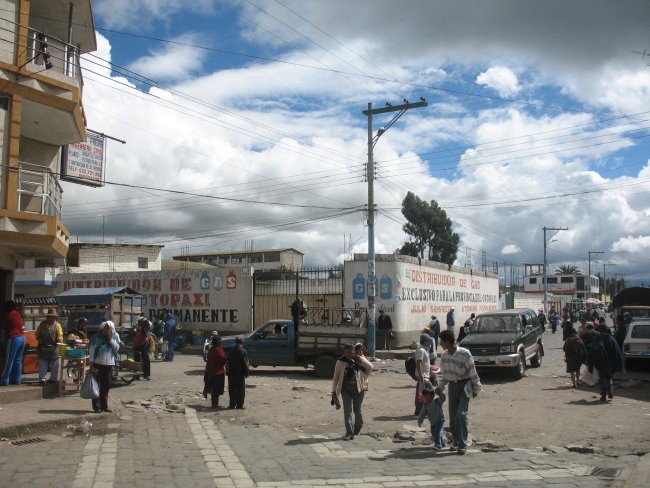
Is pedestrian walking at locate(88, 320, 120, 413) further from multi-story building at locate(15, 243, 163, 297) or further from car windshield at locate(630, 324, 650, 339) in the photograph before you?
multi-story building at locate(15, 243, 163, 297)

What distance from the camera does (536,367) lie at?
18.8 meters

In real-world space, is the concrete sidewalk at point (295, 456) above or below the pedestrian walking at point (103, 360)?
below

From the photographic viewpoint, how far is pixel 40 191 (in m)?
13.5

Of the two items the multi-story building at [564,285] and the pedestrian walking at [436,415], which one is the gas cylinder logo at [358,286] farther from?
the multi-story building at [564,285]


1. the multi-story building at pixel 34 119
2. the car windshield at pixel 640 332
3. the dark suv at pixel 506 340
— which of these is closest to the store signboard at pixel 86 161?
the multi-story building at pixel 34 119

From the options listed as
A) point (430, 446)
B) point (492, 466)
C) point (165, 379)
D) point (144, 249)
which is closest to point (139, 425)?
point (430, 446)

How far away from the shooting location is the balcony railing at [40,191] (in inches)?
489

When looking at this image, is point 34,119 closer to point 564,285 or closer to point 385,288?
point 385,288

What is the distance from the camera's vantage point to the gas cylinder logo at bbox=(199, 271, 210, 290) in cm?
2705

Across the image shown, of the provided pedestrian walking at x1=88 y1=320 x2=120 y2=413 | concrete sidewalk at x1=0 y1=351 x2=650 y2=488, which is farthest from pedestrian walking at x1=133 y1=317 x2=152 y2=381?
pedestrian walking at x1=88 y1=320 x2=120 y2=413

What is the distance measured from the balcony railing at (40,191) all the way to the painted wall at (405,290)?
13.0 m

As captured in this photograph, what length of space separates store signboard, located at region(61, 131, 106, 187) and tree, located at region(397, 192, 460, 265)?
40805mm

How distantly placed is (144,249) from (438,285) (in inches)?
1046

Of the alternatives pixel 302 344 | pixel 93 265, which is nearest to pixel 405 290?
pixel 302 344
